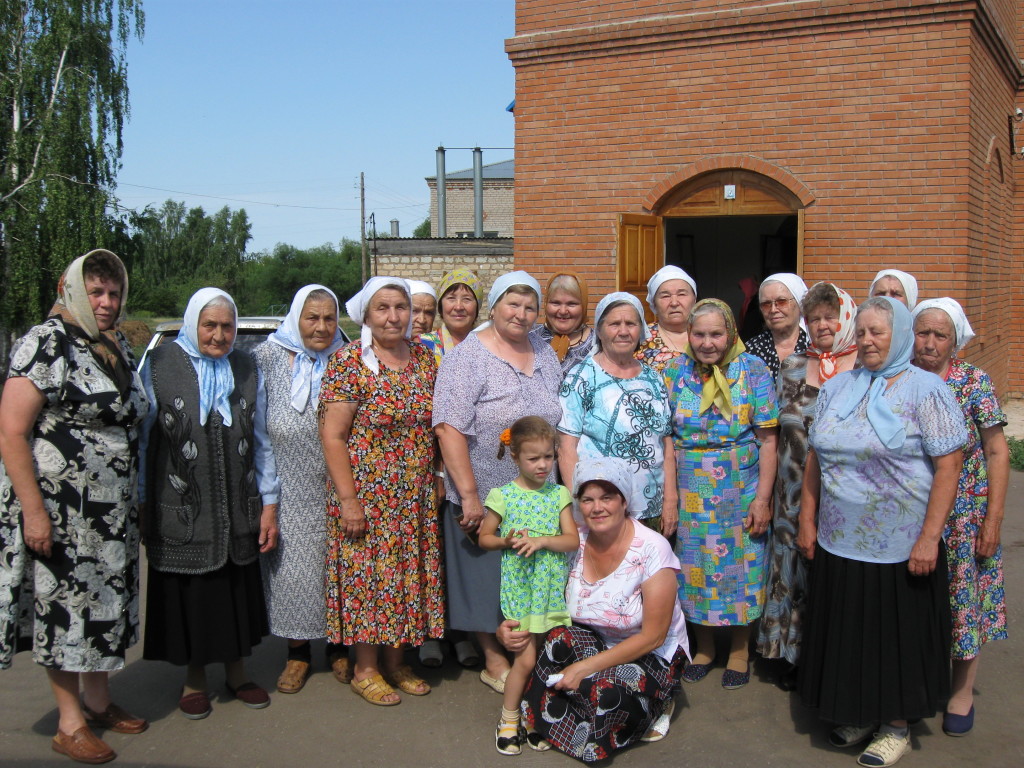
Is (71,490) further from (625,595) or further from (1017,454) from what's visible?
(1017,454)

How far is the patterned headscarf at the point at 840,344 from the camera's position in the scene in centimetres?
359

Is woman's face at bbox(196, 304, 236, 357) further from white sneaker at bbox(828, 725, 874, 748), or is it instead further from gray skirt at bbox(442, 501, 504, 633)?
white sneaker at bbox(828, 725, 874, 748)

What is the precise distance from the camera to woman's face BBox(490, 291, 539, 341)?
376 centimetres

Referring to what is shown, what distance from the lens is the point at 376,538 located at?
3.68m

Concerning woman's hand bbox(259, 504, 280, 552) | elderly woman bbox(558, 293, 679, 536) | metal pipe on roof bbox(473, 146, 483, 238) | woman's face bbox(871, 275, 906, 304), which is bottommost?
woman's hand bbox(259, 504, 280, 552)

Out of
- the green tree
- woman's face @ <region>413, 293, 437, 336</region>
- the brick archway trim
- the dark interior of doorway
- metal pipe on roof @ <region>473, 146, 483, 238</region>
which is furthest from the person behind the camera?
metal pipe on roof @ <region>473, 146, 483, 238</region>

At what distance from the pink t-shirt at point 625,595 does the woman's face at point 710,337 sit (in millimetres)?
786

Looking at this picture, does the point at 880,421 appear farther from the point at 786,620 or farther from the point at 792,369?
the point at 786,620

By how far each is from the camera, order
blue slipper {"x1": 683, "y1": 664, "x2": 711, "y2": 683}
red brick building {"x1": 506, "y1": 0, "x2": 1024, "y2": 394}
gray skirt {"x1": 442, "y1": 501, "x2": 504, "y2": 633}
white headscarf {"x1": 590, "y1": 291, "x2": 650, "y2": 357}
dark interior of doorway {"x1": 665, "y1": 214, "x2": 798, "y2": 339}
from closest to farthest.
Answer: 1. white headscarf {"x1": 590, "y1": 291, "x2": 650, "y2": 357}
2. gray skirt {"x1": 442, "y1": 501, "x2": 504, "y2": 633}
3. blue slipper {"x1": 683, "y1": 664, "x2": 711, "y2": 683}
4. red brick building {"x1": 506, "y1": 0, "x2": 1024, "y2": 394}
5. dark interior of doorway {"x1": 665, "y1": 214, "x2": 798, "y2": 339}

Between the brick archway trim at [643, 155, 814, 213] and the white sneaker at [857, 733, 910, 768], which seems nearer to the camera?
the white sneaker at [857, 733, 910, 768]

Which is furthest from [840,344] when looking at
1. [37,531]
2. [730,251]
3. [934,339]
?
[730,251]

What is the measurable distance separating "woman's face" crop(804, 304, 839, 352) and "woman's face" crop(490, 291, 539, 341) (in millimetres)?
1155

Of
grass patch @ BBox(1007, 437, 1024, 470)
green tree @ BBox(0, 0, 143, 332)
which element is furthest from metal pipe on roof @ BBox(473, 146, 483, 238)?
grass patch @ BBox(1007, 437, 1024, 470)

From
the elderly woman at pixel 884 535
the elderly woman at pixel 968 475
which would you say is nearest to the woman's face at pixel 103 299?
the elderly woman at pixel 884 535
